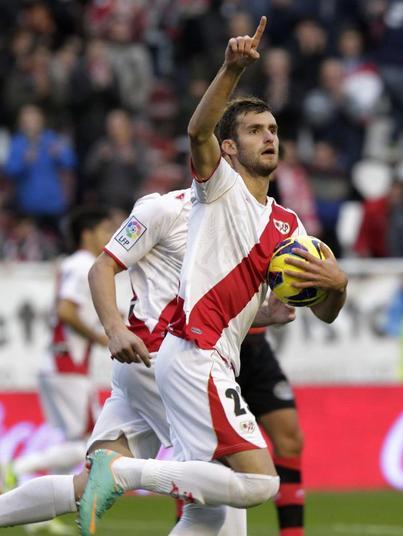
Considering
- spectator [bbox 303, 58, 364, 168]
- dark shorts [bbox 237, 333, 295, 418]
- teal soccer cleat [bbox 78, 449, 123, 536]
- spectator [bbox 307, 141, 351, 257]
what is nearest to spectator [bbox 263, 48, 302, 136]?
spectator [bbox 303, 58, 364, 168]

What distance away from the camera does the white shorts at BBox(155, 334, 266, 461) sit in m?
6.29

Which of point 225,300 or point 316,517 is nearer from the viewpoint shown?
point 225,300

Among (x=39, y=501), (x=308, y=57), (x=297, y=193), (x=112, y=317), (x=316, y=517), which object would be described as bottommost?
(x=316, y=517)

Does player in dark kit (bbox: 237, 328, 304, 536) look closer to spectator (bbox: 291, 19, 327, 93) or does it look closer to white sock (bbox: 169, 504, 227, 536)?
white sock (bbox: 169, 504, 227, 536)

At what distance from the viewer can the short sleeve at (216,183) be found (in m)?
6.28

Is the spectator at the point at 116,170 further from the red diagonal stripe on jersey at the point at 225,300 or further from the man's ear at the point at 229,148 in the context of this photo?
the red diagonal stripe on jersey at the point at 225,300

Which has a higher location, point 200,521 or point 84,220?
point 84,220

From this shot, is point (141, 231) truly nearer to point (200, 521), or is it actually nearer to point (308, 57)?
point (200, 521)

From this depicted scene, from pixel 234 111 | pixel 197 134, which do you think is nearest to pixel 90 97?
pixel 234 111

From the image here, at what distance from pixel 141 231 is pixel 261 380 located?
1.93 metres

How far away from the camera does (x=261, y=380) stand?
8586 mm

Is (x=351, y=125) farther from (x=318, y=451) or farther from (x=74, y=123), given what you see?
(x=318, y=451)

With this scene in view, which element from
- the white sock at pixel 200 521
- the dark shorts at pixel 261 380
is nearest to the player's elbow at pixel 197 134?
the white sock at pixel 200 521

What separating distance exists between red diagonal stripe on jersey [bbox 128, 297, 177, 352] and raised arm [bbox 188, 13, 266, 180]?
1.30 metres
